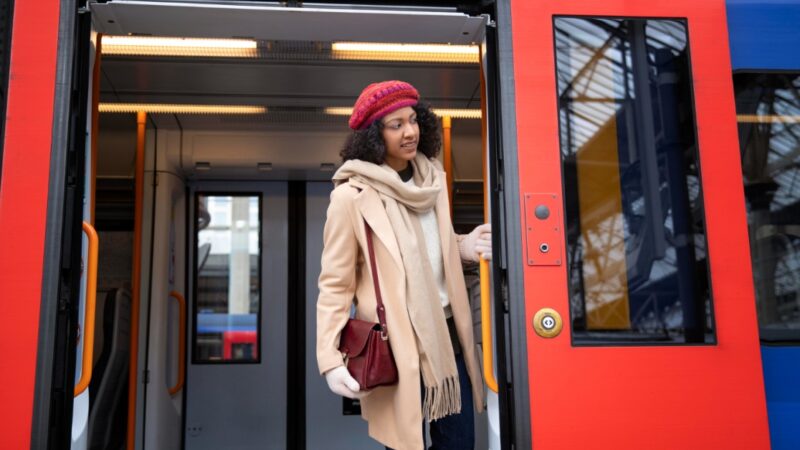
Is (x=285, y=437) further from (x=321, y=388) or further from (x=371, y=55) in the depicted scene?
(x=371, y=55)

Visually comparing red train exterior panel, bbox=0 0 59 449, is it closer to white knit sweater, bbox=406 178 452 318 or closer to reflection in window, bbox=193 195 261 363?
white knit sweater, bbox=406 178 452 318

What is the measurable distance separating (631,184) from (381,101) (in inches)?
35.2

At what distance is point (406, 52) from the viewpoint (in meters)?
3.56

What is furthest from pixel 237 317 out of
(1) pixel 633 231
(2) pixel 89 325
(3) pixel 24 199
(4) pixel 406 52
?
(1) pixel 633 231

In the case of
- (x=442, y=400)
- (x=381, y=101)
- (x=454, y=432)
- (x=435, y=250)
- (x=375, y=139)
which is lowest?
(x=454, y=432)

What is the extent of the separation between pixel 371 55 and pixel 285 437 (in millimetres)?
2925

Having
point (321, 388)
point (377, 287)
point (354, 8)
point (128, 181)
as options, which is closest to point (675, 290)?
point (377, 287)

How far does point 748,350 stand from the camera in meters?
2.23

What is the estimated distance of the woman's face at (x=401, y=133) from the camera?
2.35 m

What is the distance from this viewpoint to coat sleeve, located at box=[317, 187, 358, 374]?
2.15m

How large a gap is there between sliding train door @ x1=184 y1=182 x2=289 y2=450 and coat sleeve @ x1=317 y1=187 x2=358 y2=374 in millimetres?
2991

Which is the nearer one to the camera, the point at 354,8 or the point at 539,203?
the point at 539,203

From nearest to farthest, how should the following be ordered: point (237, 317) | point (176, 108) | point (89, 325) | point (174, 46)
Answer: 1. point (89, 325)
2. point (174, 46)
3. point (176, 108)
4. point (237, 317)

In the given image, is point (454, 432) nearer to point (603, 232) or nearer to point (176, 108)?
point (603, 232)
